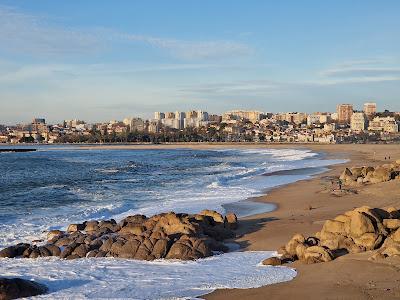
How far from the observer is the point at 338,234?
455 inches

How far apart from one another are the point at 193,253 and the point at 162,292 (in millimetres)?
2669

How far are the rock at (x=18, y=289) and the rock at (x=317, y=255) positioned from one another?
4959mm

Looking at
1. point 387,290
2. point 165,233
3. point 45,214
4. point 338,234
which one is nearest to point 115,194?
point 45,214

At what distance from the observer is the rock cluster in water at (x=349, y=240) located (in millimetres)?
10650

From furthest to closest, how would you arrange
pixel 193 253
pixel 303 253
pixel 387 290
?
pixel 193 253 → pixel 303 253 → pixel 387 290

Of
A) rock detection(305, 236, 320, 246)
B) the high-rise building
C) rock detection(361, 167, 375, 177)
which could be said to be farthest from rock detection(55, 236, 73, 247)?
the high-rise building

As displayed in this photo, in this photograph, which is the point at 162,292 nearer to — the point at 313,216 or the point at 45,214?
the point at 313,216

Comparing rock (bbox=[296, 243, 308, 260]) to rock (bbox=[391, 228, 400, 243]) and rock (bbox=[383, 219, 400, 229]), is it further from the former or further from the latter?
rock (bbox=[383, 219, 400, 229])

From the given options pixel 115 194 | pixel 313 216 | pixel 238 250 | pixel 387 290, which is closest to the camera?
pixel 387 290

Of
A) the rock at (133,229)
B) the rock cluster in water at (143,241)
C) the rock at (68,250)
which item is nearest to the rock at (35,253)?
the rock cluster in water at (143,241)

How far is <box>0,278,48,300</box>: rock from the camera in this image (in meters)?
8.92

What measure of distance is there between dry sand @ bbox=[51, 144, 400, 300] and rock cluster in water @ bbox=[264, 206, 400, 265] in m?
0.30

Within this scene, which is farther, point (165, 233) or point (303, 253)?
point (165, 233)

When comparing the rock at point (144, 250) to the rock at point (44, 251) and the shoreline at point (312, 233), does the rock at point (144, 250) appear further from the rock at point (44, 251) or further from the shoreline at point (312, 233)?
the shoreline at point (312, 233)
